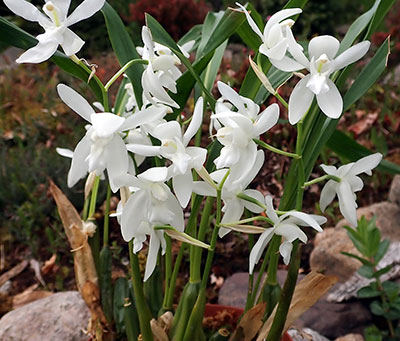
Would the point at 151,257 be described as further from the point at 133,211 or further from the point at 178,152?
the point at 178,152

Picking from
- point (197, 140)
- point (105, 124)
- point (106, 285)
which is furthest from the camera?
point (106, 285)

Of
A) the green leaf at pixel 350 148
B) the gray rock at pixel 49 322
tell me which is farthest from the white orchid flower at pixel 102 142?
the gray rock at pixel 49 322

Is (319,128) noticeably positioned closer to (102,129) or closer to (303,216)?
(303,216)

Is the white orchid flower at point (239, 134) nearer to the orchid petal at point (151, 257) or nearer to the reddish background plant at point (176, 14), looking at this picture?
the orchid petal at point (151, 257)

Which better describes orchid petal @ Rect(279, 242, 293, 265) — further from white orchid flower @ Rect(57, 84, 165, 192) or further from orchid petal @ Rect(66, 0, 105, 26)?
orchid petal @ Rect(66, 0, 105, 26)

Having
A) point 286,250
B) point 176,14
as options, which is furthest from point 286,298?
point 176,14

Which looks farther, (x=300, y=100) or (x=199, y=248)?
(x=199, y=248)

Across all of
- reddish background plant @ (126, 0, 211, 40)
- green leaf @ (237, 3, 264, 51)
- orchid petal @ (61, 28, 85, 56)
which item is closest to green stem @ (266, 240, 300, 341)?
green leaf @ (237, 3, 264, 51)
